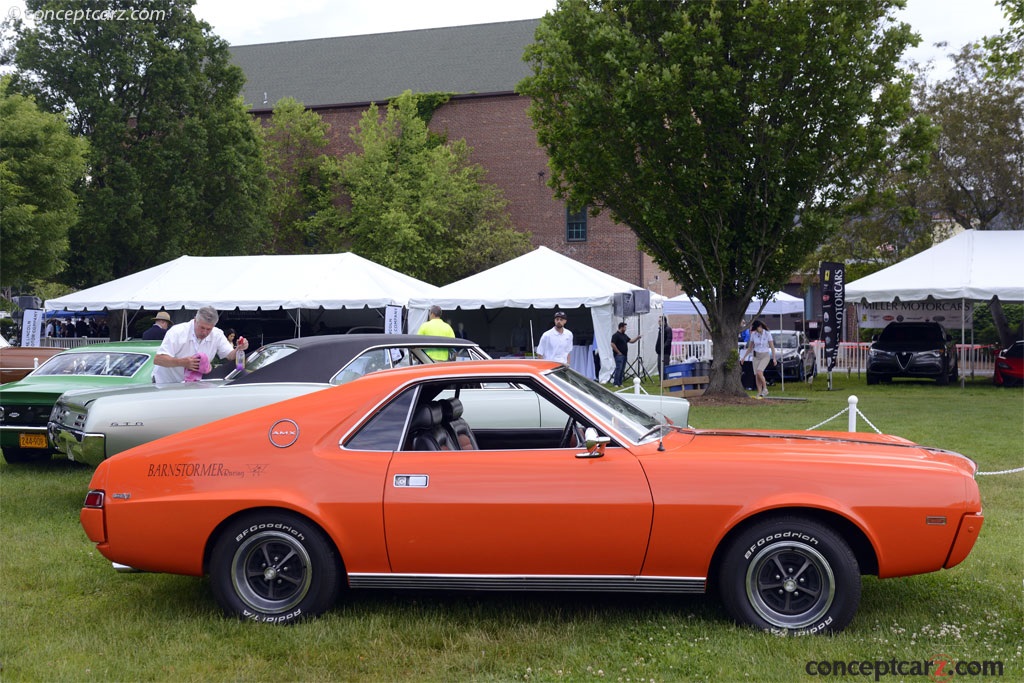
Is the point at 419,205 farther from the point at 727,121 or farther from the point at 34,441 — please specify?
the point at 34,441

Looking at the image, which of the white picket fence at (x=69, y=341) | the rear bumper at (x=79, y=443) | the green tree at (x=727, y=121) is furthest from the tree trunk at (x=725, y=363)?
the white picket fence at (x=69, y=341)

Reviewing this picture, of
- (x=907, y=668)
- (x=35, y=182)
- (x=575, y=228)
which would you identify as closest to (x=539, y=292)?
(x=35, y=182)

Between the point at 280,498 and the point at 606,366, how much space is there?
1930 centimetres

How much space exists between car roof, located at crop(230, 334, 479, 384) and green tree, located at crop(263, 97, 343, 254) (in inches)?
1583

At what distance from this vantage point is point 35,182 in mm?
32281

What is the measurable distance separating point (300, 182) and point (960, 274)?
1381 inches

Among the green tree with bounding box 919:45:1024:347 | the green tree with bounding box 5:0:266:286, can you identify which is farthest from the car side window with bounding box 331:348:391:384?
the green tree with bounding box 5:0:266:286

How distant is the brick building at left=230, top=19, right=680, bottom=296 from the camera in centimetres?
4838

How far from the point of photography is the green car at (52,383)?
10664mm

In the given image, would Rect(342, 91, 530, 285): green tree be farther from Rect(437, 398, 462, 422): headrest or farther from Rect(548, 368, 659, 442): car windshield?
Rect(548, 368, 659, 442): car windshield

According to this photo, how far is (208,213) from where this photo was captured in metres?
40.2

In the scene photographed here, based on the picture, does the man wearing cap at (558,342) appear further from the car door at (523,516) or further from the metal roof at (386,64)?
the metal roof at (386,64)

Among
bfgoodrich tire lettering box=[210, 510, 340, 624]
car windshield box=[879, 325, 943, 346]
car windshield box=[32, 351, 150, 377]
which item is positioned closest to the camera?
bfgoodrich tire lettering box=[210, 510, 340, 624]

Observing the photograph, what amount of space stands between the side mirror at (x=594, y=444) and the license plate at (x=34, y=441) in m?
7.78
